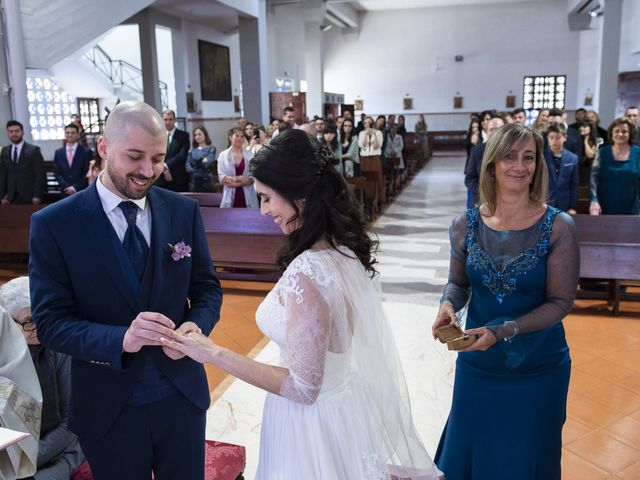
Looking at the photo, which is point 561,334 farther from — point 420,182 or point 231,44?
point 231,44

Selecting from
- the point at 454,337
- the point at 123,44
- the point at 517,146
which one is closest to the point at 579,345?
the point at 517,146

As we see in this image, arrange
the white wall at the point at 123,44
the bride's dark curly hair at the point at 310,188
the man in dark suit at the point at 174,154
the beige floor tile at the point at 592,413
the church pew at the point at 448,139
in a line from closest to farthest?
the bride's dark curly hair at the point at 310,188 < the beige floor tile at the point at 592,413 < the man in dark suit at the point at 174,154 < the white wall at the point at 123,44 < the church pew at the point at 448,139

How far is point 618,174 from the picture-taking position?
228 inches

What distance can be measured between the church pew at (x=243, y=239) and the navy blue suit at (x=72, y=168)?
2337 millimetres

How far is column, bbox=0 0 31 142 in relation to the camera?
8.71 meters

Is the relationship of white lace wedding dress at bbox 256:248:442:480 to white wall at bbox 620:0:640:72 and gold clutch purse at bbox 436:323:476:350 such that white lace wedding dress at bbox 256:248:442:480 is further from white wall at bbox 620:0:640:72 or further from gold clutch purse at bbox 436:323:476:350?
white wall at bbox 620:0:640:72

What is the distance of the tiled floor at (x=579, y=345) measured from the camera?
329cm

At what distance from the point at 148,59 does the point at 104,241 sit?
13080 mm

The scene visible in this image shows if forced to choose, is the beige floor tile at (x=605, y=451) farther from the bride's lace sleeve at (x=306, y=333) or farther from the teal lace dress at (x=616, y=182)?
the teal lace dress at (x=616, y=182)

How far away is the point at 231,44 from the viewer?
715 inches

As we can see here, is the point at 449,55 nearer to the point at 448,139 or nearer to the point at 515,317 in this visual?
the point at 448,139

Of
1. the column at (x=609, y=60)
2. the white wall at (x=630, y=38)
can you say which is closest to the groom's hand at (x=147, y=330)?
the column at (x=609, y=60)

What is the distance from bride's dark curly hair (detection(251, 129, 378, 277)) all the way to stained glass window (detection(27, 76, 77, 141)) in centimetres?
1554

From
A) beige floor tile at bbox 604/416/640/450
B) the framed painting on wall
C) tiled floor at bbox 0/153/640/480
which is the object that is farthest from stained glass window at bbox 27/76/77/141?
beige floor tile at bbox 604/416/640/450
